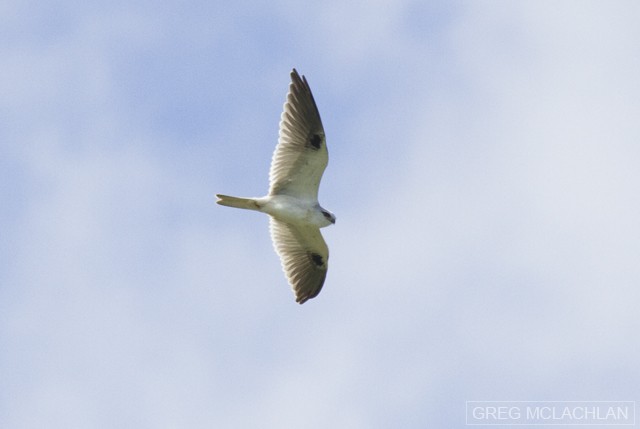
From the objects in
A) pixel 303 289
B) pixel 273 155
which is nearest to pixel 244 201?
pixel 273 155

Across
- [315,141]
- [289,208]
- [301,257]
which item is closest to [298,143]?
[315,141]

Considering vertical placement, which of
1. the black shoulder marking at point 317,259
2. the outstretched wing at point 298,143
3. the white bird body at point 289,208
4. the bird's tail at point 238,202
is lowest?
the bird's tail at point 238,202

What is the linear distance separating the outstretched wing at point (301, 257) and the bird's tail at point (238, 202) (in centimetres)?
104

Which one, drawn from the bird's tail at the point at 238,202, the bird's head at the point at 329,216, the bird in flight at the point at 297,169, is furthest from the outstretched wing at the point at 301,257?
the bird's tail at the point at 238,202

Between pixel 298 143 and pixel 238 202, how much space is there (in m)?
1.17

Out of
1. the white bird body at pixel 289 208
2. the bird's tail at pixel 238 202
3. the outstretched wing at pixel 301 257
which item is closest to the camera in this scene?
the bird's tail at pixel 238 202

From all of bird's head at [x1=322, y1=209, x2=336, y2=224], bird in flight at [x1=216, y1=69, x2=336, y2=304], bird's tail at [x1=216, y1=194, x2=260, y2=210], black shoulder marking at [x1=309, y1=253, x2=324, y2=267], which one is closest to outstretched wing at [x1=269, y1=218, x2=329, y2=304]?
black shoulder marking at [x1=309, y1=253, x2=324, y2=267]

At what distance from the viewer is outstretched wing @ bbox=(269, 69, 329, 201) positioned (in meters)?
18.5

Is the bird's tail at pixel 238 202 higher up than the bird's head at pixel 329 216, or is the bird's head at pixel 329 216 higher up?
the bird's head at pixel 329 216

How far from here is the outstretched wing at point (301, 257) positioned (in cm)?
1973

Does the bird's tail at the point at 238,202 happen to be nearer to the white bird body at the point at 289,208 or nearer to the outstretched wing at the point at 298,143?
the white bird body at the point at 289,208

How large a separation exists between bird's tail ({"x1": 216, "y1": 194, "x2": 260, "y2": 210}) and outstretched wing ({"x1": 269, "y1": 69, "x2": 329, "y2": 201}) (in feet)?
1.22

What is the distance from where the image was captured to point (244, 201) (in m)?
18.5

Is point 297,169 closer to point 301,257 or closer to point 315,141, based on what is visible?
point 315,141
